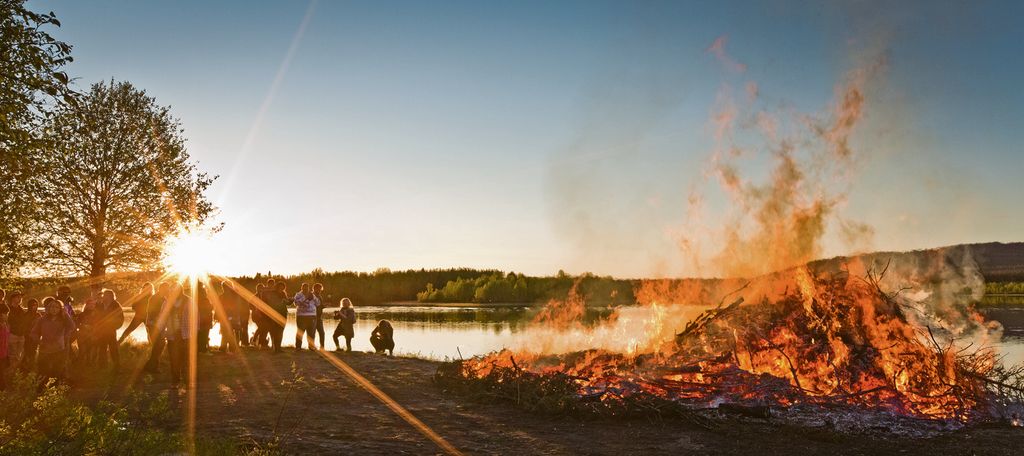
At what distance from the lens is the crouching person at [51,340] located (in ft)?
41.5

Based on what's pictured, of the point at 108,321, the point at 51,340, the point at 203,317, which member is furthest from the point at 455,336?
the point at 51,340

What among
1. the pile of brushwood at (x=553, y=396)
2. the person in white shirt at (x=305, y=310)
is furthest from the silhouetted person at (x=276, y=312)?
the pile of brushwood at (x=553, y=396)

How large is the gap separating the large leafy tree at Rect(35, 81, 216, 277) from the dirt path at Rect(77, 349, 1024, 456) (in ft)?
45.8

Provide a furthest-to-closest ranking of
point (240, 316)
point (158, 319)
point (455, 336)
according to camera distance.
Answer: point (455, 336), point (240, 316), point (158, 319)

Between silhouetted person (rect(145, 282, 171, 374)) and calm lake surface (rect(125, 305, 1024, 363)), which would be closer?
silhouetted person (rect(145, 282, 171, 374))

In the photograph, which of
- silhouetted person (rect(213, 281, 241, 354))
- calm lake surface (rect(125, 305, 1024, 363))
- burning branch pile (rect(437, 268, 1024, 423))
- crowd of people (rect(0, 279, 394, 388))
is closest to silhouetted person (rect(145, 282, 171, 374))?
crowd of people (rect(0, 279, 394, 388))

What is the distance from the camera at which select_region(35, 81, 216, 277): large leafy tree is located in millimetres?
23688

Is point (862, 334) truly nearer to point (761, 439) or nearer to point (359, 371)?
point (761, 439)

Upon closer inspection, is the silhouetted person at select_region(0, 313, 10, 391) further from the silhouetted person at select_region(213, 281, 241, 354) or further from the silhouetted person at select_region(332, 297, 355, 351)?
the silhouetted person at select_region(332, 297, 355, 351)

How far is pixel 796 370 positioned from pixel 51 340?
45.5ft

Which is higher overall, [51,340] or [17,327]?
[17,327]

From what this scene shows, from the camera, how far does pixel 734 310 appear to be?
44.9 feet

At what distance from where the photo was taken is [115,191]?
24.9 m

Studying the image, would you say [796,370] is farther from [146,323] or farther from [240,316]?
[240,316]
